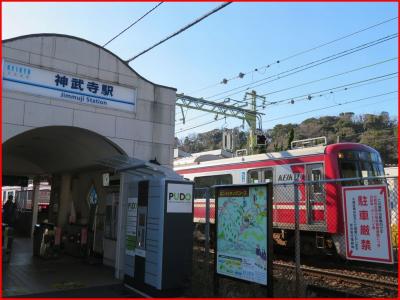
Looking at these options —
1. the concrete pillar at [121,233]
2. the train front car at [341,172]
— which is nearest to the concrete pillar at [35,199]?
the concrete pillar at [121,233]

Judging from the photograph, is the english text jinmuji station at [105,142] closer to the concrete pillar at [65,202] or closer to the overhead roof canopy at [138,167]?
the overhead roof canopy at [138,167]

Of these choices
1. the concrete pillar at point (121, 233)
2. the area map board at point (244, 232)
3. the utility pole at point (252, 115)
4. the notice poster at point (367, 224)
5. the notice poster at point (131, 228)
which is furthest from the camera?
the utility pole at point (252, 115)

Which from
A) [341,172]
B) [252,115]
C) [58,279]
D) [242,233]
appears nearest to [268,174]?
[341,172]

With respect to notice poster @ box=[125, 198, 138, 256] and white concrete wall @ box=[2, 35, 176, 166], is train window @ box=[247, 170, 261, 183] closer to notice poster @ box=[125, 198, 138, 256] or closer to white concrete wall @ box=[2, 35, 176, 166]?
white concrete wall @ box=[2, 35, 176, 166]

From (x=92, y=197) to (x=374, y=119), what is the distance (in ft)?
165

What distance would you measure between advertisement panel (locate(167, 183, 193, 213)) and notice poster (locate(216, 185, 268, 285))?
649 millimetres

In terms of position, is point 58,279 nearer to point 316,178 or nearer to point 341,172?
point 316,178

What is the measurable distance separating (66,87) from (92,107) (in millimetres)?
712

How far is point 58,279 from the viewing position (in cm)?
938

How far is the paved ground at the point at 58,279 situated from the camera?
8.12 metres

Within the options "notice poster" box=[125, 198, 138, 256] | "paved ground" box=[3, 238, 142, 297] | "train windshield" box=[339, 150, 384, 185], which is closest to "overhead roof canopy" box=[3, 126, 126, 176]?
"notice poster" box=[125, 198, 138, 256]

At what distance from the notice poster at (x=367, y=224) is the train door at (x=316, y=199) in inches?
217

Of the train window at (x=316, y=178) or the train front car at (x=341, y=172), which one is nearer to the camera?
the train front car at (x=341, y=172)

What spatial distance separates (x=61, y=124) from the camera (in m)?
8.97
